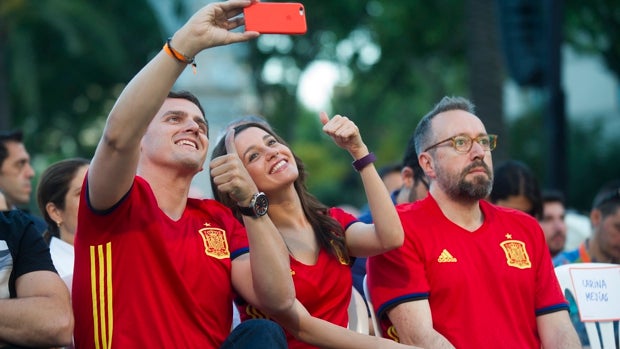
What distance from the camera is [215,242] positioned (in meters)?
4.56


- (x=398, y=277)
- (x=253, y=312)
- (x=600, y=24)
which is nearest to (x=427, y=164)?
(x=398, y=277)

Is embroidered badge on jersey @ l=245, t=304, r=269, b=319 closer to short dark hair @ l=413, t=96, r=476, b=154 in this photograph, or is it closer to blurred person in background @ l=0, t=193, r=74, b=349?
blurred person in background @ l=0, t=193, r=74, b=349

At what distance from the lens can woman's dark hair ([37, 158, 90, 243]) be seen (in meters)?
5.88

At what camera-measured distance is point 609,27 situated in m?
18.3

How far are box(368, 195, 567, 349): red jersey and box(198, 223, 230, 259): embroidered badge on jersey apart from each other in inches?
36.5

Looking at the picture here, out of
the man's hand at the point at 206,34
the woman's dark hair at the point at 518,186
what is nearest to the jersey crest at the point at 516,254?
the woman's dark hair at the point at 518,186

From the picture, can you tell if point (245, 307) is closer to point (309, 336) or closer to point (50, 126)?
point (309, 336)

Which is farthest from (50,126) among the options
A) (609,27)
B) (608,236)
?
(608,236)

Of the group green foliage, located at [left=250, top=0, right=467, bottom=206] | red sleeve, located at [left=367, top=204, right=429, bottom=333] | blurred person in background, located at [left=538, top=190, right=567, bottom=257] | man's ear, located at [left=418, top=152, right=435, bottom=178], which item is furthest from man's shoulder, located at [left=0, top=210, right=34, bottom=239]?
green foliage, located at [left=250, top=0, right=467, bottom=206]

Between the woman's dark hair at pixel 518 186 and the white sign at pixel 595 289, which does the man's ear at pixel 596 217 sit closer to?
the woman's dark hair at pixel 518 186

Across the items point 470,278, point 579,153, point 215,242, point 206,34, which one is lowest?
point 579,153

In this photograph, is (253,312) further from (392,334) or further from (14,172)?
(14,172)

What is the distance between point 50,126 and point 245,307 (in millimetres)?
23638

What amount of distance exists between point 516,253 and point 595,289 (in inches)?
38.8
